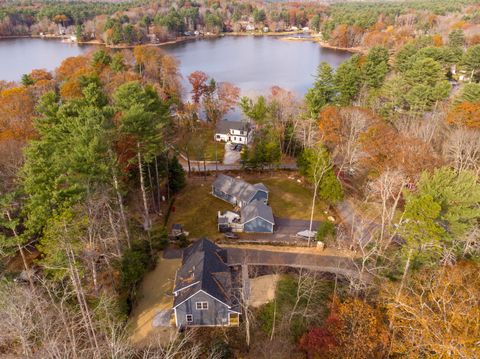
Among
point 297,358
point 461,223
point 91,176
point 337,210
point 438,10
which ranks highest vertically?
point 438,10

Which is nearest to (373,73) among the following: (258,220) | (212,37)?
(258,220)

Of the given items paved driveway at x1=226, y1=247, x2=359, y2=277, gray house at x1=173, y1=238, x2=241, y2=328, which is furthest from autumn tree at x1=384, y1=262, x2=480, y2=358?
gray house at x1=173, y1=238, x2=241, y2=328

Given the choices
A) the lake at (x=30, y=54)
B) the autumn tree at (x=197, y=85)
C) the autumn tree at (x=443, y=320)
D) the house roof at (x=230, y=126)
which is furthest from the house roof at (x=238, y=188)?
the lake at (x=30, y=54)

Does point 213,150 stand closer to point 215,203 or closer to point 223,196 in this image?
point 223,196

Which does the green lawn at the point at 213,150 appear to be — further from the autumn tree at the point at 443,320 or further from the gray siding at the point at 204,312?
the autumn tree at the point at 443,320

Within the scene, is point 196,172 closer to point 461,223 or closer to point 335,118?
point 335,118

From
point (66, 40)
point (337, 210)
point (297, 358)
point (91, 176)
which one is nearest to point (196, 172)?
point (337, 210)
